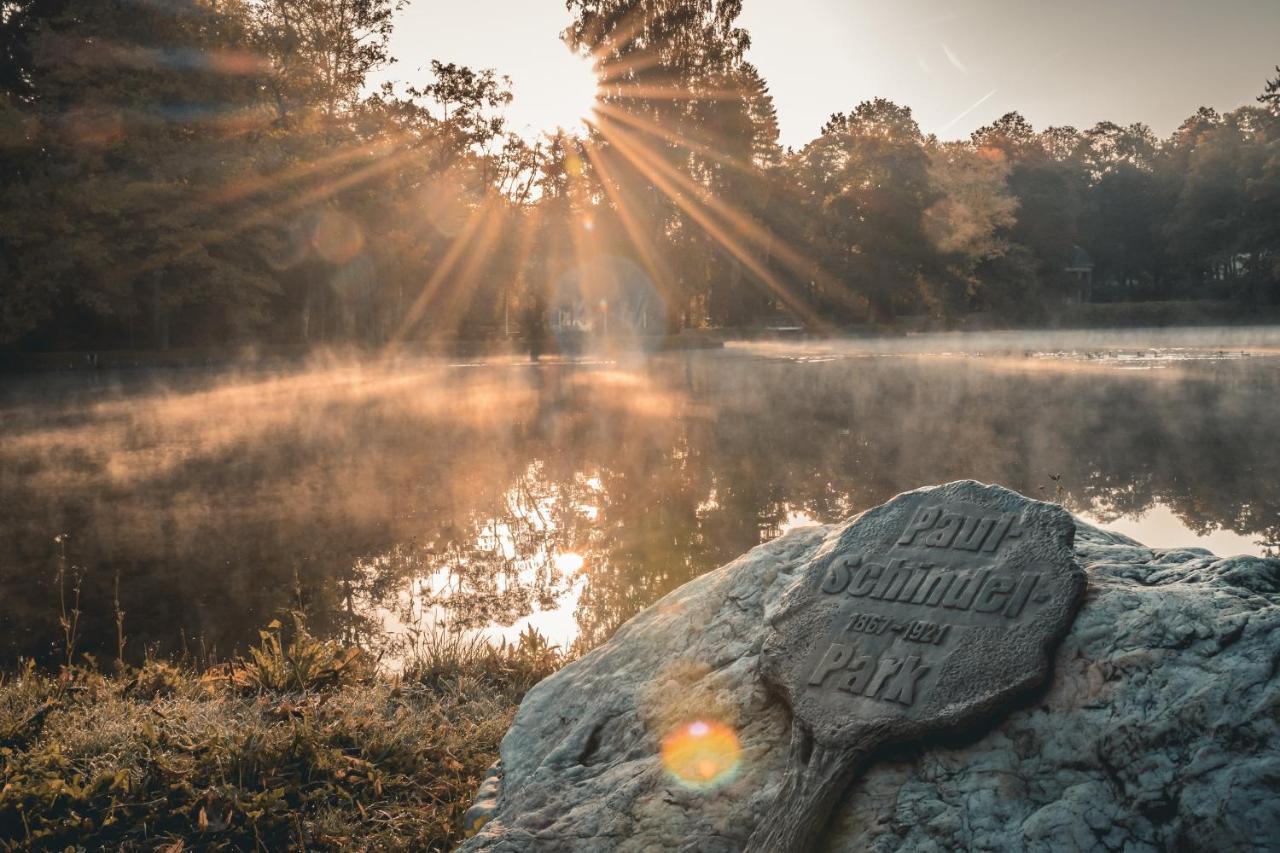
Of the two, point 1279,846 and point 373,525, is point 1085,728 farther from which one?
point 373,525

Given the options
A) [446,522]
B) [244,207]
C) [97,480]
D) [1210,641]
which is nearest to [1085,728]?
[1210,641]

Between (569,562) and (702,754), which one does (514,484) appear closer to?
(569,562)

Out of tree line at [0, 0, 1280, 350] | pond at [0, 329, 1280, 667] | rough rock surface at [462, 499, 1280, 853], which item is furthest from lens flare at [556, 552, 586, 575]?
tree line at [0, 0, 1280, 350]

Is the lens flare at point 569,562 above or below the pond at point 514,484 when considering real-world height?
below

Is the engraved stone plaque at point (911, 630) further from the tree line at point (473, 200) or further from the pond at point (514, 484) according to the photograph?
the tree line at point (473, 200)

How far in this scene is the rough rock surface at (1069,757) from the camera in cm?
235

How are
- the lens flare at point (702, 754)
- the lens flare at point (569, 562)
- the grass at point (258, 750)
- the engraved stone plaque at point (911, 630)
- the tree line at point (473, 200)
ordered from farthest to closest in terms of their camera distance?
the tree line at point (473, 200)
the lens flare at point (569, 562)
the grass at point (258, 750)
the lens flare at point (702, 754)
the engraved stone plaque at point (911, 630)

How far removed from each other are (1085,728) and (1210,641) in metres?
0.40

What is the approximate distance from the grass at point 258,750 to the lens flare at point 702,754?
107 centimetres

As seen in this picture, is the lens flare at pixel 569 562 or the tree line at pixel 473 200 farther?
the tree line at pixel 473 200

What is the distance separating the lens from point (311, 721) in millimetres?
4465

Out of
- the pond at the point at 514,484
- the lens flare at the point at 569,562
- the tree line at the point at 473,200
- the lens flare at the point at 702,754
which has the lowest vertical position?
the lens flare at the point at 569,562

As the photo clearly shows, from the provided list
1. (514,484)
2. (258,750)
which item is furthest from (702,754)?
(514,484)

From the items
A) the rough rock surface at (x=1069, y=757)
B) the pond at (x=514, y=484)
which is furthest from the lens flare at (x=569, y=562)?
the rough rock surface at (x=1069, y=757)
